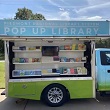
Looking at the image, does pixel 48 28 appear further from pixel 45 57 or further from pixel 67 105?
pixel 67 105

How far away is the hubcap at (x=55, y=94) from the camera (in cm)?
677

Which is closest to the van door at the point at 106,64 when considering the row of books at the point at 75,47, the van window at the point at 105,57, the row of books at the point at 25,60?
the van window at the point at 105,57

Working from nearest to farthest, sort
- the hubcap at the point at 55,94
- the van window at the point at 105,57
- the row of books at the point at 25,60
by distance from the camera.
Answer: the hubcap at the point at 55,94 < the van window at the point at 105,57 < the row of books at the point at 25,60

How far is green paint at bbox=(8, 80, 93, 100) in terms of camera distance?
665cm

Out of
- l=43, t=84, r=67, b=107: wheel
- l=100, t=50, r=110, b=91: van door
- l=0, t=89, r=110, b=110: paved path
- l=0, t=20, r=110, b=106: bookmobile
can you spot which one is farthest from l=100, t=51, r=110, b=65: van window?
l=43, t=84, r=67, b=107: wheel

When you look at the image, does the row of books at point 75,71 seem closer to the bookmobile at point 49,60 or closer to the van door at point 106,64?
the bookmobile at point 49,60

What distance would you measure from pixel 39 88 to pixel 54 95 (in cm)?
52

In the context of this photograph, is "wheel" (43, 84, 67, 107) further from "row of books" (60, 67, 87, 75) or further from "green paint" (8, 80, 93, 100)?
"row of books" (60, 67, 87, 75)

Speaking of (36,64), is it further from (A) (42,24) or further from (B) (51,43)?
(A) (42,24)

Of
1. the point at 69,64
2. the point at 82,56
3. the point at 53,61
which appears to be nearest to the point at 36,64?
the point at 53,61

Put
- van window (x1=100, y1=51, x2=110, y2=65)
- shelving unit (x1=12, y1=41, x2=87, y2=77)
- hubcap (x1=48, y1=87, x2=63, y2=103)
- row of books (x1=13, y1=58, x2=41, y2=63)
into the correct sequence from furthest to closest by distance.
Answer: shelving unit (x1=12, y1=41, x2=87, y2=77), row of books (x1=13, y1=58, x2=41, y2=63), van window (x1=100, y1=51, x2=110, y2=65), hubcap (x1=48, y1=87, x2=63, y2=103)

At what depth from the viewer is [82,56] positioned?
24.6 ft

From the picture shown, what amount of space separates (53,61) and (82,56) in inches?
41.2

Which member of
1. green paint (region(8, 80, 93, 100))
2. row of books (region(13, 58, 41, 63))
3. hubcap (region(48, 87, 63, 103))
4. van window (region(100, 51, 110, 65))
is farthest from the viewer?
row of books (region(13, 58, 41, 63))
